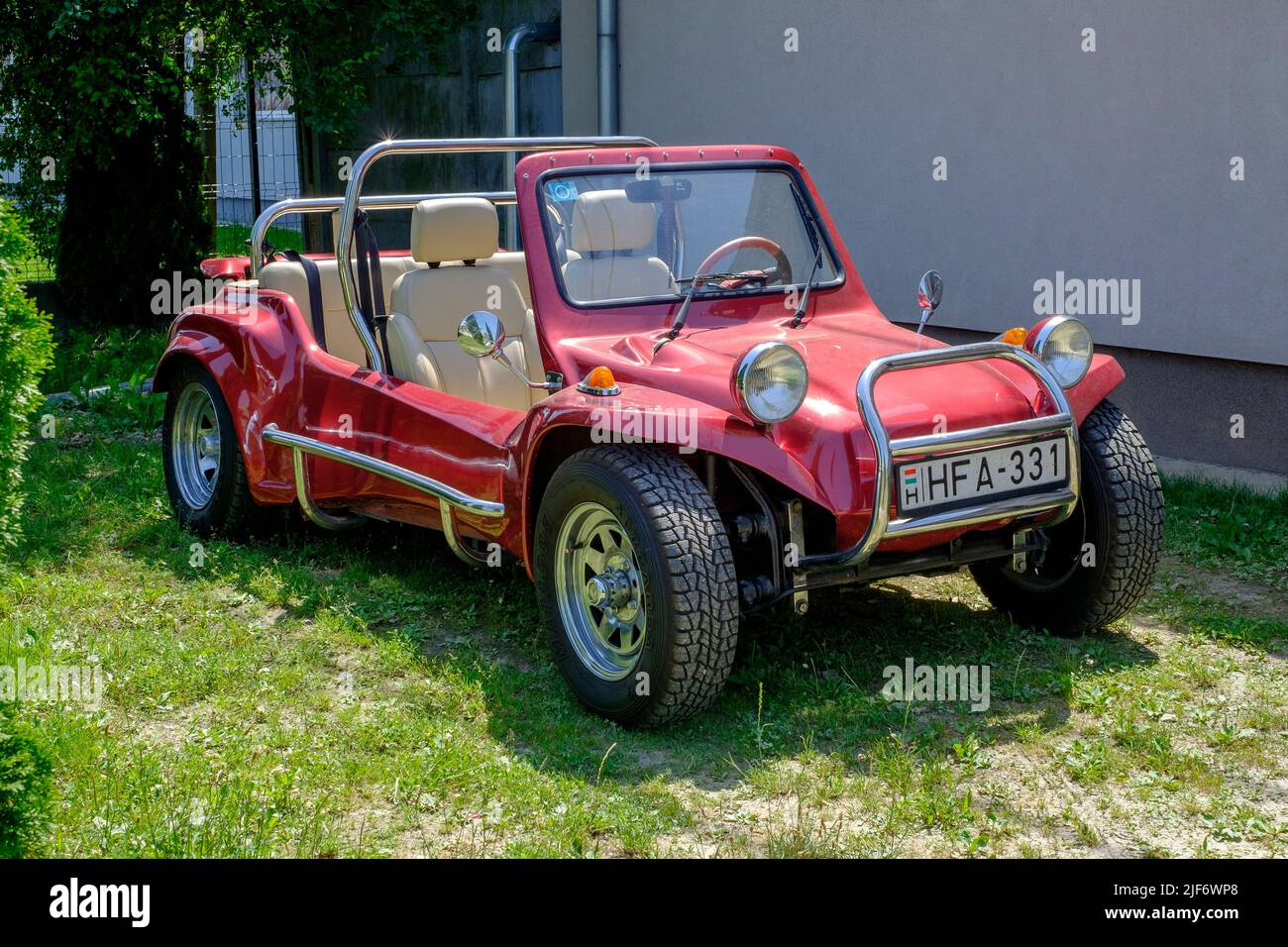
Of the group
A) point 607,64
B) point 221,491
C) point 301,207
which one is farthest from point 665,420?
point 607,64

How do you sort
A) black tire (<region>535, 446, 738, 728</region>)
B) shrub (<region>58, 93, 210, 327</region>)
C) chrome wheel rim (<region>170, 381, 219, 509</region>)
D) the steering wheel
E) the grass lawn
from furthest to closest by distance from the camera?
shrub (<region>58, 93, 210, 327</region>) < chrome wheel rim (<region>170, 381, 219, 509</region>) < the steering wheel < black tire (<region>535, 446, 738, 728</region>) < the grass lawn

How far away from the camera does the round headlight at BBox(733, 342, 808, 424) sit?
155 inches

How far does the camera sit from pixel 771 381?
3.99 m

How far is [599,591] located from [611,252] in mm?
1342

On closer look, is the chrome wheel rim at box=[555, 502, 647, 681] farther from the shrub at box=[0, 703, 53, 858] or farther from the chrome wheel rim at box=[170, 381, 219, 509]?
the chrome wheel rim at box=[170, 381, 219, 509]

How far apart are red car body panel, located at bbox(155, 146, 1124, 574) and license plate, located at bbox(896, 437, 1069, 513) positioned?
11cm

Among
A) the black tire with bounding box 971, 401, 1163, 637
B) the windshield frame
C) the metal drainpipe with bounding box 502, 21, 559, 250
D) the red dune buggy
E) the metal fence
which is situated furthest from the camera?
the metal fence

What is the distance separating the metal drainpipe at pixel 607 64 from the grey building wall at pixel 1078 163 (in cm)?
127

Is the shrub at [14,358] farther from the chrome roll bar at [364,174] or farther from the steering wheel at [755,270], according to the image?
the steering wheel at [755,270]

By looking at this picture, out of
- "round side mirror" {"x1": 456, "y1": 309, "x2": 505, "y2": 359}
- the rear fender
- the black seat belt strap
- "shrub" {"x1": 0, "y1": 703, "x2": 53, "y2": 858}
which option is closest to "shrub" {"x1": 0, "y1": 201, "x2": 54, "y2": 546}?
the rear fender

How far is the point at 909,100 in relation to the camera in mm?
8125

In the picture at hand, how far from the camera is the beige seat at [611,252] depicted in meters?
4.86

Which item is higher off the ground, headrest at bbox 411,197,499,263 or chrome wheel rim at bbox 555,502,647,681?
headrest at bbox 411,197,499,263
